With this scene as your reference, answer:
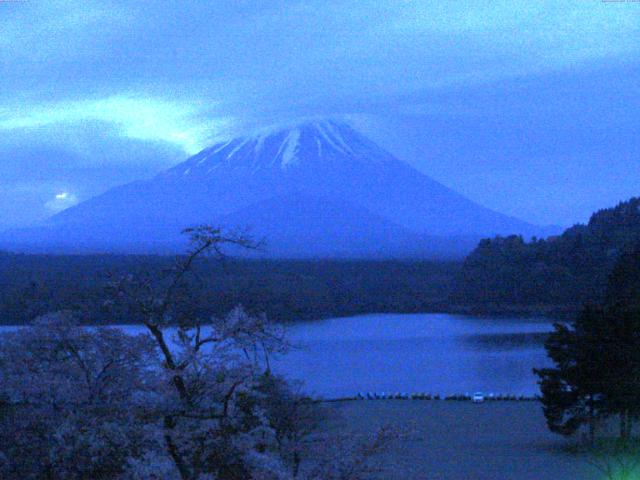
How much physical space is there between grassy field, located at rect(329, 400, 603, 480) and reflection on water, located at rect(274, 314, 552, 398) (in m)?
1.41

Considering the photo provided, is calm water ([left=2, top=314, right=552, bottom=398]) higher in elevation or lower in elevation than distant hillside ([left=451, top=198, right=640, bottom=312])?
lower

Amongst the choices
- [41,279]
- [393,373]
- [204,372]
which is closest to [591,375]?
[204,372]

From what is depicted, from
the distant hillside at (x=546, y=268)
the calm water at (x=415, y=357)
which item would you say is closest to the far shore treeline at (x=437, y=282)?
the distant hillside at (x=546, y=268)

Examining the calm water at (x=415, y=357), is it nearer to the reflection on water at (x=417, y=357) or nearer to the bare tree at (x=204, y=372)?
the reflection on water at (x=417, y=357)

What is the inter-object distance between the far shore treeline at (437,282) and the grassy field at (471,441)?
1369 cm

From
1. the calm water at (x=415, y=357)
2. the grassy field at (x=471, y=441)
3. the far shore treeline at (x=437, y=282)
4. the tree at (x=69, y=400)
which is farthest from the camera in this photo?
the far shore treeline at (x=437, y=282)

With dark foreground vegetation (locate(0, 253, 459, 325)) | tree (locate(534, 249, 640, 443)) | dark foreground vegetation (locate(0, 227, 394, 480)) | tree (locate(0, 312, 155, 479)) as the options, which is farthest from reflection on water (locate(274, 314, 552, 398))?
dark foreground vegetation (locate(0, 227, 394, 480))

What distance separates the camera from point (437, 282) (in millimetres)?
40219

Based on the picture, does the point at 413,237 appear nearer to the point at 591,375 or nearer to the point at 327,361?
the point at 327,361

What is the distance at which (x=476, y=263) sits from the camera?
117 feet

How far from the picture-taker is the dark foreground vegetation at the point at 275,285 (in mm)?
24562

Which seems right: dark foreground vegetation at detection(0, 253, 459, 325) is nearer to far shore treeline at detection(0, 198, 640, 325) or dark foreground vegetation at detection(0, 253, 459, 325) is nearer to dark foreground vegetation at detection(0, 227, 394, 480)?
far shore treeline at detection(0, 198, 640, 325)

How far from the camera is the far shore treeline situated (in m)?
29.0

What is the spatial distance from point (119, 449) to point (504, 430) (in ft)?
24.4
